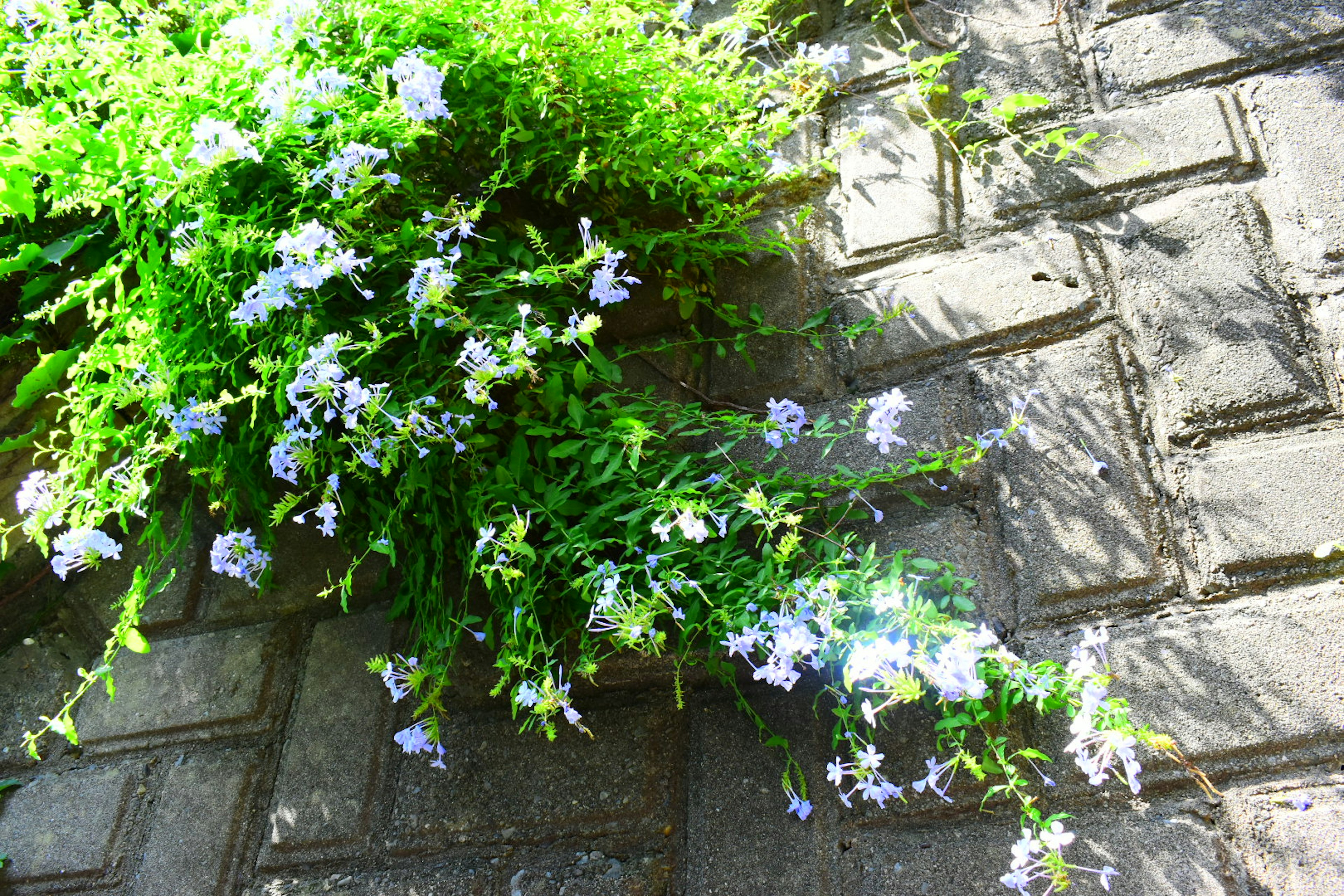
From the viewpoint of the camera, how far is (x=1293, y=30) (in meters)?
1.47

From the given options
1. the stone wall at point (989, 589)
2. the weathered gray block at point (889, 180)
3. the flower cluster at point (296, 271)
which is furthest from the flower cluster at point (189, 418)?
the weathered gray block at point (889, 180)

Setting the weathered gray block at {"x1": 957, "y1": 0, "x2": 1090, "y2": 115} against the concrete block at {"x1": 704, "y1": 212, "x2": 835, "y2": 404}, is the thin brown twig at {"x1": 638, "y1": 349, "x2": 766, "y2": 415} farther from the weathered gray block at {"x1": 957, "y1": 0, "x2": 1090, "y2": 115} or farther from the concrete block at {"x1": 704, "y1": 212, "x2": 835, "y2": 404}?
the weathered gray block at {"x1": 957, "y1": 0, "x2": 1090, "y2": 115}

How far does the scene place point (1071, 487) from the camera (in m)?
1.27

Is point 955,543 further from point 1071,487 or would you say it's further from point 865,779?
point 865,779

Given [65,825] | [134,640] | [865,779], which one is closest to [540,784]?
[865,779]

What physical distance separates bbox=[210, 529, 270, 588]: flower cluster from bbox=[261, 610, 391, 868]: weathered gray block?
8.0 inches

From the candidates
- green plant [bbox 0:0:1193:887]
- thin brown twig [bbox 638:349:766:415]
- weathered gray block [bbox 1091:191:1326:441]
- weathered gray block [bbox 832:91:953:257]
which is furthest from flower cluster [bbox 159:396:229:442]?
weathered gray block [bbox 1091:191:1326:441]

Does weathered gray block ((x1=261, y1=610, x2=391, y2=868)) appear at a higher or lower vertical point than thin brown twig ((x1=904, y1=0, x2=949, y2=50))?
lower

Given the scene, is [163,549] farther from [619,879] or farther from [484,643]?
[619,879]

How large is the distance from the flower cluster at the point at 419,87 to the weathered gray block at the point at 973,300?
74 cm

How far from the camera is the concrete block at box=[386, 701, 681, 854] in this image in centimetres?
130

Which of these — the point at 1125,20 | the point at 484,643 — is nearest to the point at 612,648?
the point at 484,643

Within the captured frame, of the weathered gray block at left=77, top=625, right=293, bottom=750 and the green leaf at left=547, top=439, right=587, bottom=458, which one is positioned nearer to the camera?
the green leaf at left=547, top=439, right=587, bottom=458

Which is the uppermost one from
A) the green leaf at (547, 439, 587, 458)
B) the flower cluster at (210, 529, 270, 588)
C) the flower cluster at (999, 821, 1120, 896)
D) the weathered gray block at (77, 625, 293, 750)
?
the green leaf at (547, 439, 587, 458)
